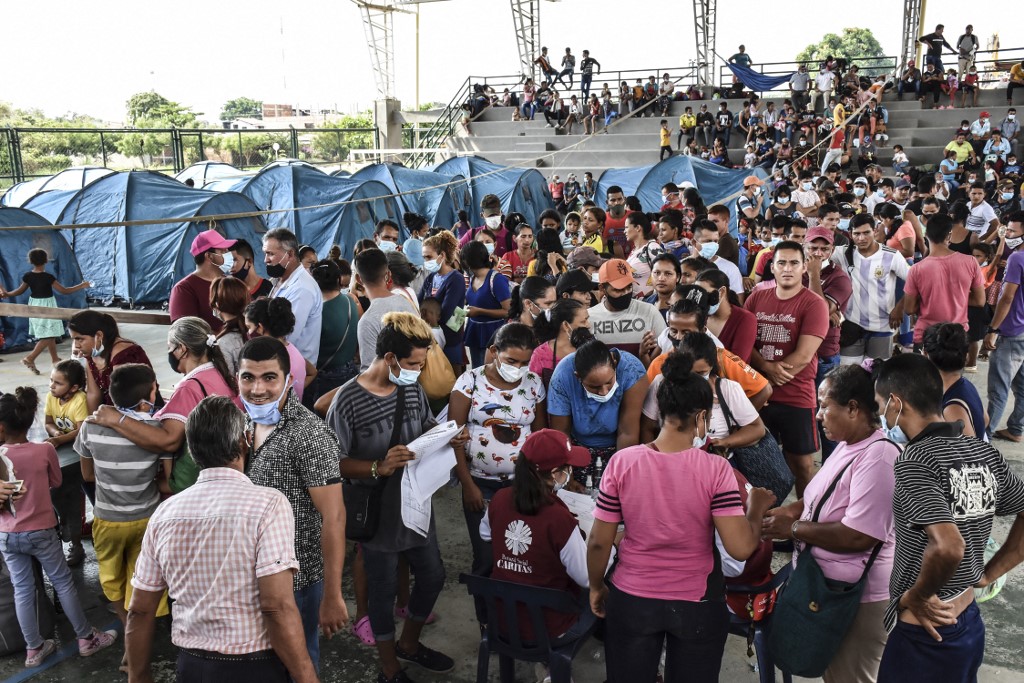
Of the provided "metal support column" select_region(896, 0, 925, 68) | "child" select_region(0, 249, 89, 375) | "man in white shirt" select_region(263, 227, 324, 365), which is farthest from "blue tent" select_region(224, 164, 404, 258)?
"metal support column" select_region(896, 0, 925, 68)

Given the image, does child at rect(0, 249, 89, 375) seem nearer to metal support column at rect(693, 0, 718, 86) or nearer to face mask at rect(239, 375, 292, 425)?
face mask at rect(239, 375, 292, 425)

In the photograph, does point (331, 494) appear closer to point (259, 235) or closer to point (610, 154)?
point (259, 235)

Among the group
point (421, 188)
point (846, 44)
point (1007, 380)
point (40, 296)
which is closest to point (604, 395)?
point (1007, 380)

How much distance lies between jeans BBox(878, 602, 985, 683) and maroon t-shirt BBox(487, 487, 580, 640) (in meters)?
→ 1.12

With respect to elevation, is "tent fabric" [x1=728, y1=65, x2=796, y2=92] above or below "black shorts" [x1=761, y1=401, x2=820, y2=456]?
above

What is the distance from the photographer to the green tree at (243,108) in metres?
98.1

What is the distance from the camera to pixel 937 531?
7.07 feet

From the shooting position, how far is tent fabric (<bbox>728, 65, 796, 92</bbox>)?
21750mm

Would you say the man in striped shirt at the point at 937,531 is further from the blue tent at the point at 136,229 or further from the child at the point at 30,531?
the blue tent at the point at 136,229

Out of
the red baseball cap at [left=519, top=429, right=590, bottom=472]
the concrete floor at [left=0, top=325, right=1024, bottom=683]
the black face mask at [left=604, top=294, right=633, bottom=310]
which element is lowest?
the concrete floor at [left=0, top=325, right=1024, bottom=683]

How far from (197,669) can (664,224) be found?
4.95m

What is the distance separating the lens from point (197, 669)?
222 cm

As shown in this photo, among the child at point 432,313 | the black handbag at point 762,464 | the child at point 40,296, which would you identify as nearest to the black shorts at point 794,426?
the black handbag at point 762,464

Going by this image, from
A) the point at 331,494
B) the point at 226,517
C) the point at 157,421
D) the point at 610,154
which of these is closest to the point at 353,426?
the point at 331,494
